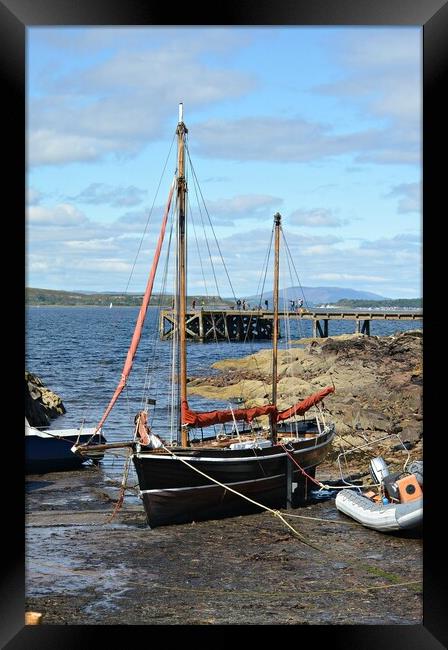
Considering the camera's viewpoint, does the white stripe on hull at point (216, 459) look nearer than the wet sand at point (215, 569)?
No

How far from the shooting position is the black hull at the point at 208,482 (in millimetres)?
13531

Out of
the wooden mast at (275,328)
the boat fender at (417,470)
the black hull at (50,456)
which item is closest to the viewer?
the boat fender at (417,470)

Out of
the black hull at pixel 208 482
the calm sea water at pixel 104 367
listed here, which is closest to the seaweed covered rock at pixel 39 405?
the calm sea water at pixel 104 367

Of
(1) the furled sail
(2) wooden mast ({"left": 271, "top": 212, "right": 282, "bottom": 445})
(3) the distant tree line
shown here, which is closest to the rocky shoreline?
(2) wooden mast ({"left": 271, "top": 212, "right": 282, "bottom": 445})

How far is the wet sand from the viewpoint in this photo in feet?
31.6

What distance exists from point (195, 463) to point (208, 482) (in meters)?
0.44

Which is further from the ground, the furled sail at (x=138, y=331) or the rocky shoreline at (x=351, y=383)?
the furled sail at (x=138, y=331)

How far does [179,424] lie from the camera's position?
49.8ft

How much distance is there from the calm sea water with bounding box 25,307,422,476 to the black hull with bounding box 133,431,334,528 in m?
7.09

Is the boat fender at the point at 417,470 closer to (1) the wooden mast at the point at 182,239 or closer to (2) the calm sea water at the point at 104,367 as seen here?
(1) the wooden mast at the point at 182,239

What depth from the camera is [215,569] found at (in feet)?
36.9

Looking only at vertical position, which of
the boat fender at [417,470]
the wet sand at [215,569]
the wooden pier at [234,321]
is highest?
the wooden pier at [234,321]

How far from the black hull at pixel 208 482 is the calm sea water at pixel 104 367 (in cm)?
709

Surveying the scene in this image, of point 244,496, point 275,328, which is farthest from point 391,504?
point 275,328
